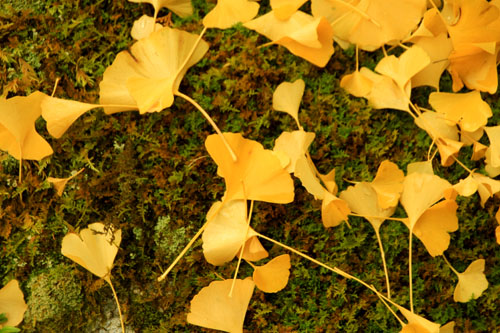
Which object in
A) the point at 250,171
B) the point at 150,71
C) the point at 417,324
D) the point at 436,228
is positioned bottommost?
the point at 417,324

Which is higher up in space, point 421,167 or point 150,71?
point 150,71

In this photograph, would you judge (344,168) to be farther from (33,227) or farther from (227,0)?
(33,227)

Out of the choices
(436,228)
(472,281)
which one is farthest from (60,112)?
(472,281)

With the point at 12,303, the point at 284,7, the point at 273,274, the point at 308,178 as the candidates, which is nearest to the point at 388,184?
the point at 308,178

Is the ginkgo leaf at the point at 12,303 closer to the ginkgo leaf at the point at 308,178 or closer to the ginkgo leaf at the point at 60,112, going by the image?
the ginkgo leaf at the point at 60,112

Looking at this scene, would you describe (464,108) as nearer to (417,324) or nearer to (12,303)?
(417,324)

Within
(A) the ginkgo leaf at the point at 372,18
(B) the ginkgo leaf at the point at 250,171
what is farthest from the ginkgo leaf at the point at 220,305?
(A) the ginkgo leaf at the point at 372,18
